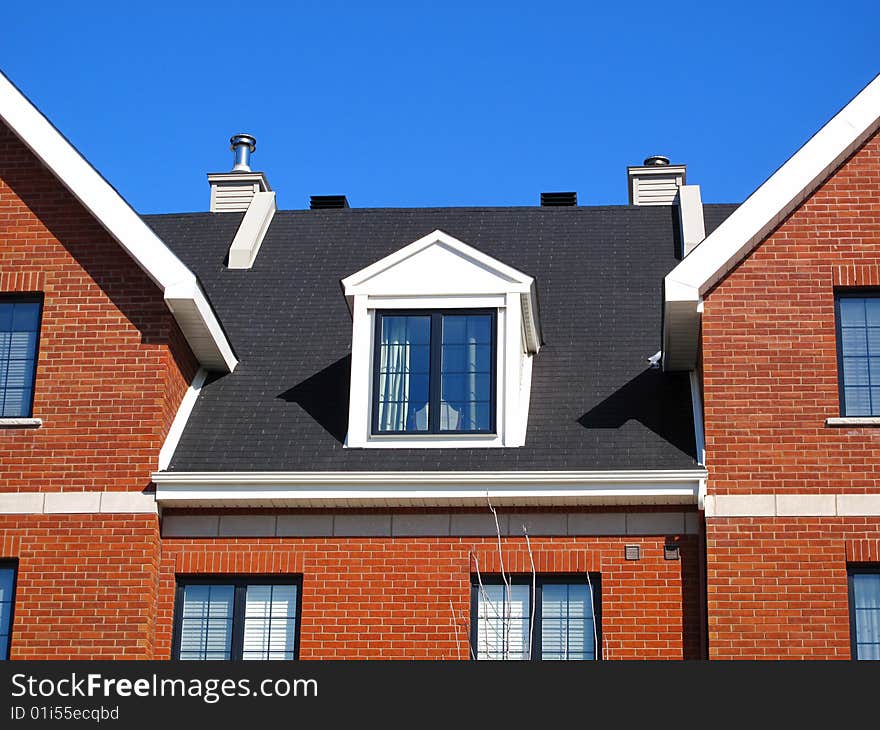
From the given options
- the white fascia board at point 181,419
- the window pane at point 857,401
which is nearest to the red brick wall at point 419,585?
the white fascia board at point 181,419

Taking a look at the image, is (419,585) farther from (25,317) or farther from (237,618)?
(25,317)

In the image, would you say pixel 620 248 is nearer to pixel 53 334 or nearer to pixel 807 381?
pixel 807 381

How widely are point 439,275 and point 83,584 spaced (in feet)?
17.7

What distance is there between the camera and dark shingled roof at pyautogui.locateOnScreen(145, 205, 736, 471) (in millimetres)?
18062

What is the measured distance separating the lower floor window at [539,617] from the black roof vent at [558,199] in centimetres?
1024

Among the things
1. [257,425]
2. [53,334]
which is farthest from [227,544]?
[53,334]

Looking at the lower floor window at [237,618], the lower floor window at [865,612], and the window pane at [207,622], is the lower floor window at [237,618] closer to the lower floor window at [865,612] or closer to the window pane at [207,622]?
the window pane at [207,622]

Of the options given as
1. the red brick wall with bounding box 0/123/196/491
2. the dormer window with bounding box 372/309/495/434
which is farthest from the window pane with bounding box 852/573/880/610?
the red brick wall with bounding box 0/123/196/491

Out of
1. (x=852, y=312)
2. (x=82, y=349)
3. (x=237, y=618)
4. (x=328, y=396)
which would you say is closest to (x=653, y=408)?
(x=852, y=312)

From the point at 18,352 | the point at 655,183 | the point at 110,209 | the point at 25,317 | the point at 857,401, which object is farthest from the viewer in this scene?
the point at 655,183

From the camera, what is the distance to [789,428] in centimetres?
1730

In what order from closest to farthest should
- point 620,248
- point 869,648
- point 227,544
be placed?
point 869,648 < point 227,544 < point 620,248
